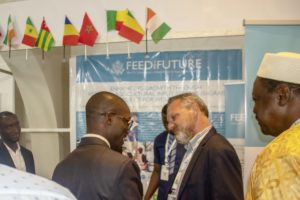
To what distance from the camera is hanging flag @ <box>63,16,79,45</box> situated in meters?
3.39

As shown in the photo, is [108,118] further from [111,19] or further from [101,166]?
[111,19]

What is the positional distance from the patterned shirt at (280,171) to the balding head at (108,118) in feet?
2.59

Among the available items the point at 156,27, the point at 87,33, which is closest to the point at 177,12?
the point at 156,27

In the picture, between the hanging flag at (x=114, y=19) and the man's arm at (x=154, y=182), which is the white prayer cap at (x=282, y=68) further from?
the hanging flag at (x=114, y=19)

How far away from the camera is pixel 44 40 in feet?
11.4

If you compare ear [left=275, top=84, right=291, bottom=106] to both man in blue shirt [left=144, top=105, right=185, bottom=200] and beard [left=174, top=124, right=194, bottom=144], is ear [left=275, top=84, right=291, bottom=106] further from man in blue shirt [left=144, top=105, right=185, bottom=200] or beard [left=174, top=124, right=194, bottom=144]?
man in blue shirt [left=144, top=105, right=185, bottom=200]

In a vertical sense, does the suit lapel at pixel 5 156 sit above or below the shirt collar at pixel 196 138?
below

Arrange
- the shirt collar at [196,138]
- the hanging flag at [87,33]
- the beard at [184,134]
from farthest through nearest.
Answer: the hanging flag at [87,33], the beard at [184,134], the shirt collar at [196,138]

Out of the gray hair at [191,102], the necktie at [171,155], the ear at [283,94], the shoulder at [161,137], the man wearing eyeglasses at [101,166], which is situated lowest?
the necktie at [171,155]

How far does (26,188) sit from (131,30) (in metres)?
2.79

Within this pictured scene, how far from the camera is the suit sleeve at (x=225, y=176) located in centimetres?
203

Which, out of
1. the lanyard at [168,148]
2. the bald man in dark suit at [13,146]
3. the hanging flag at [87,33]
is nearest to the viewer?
the lanyard at [168,148]

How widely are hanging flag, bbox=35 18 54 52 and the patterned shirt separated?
2576mm

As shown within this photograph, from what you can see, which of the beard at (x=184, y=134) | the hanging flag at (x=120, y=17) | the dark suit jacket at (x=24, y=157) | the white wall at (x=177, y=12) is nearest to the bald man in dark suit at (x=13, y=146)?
the dark suit jacket at (x=24, y=157)
